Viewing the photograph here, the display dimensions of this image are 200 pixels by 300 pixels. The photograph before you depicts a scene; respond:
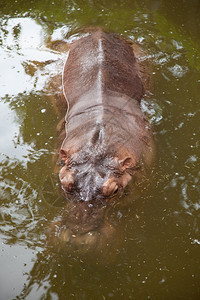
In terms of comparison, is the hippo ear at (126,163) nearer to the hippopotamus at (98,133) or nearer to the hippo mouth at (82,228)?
the hippopotamus at (98,133)

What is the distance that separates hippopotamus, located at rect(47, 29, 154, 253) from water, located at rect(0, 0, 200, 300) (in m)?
0.19

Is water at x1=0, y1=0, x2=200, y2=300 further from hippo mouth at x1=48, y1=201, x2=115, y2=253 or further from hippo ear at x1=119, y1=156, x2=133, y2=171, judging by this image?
hippo ear at x1=119, y1=156, x2=133, y2=171

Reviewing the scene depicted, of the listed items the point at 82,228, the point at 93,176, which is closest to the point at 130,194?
the point at 93,176

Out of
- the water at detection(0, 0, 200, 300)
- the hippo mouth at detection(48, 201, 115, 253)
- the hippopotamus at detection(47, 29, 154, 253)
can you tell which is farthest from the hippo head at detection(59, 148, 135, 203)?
the water at detection(0, 0, 200, 300)

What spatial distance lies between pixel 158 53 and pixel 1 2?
410 cm

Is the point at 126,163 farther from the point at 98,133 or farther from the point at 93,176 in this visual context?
the point at 93,176

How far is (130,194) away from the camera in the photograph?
4500 millimetres

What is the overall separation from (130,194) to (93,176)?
0.59 metres

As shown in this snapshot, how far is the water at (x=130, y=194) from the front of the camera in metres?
3.75

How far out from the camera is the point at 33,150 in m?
5.16

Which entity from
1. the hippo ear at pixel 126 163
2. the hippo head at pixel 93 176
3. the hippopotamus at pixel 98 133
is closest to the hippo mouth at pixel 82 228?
the hippopotamus at pixel 98 133

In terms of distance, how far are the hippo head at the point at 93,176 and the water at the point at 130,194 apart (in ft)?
0.86

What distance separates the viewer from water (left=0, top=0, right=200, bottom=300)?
3.75 metres

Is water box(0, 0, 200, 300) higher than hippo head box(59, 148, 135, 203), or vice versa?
hippo head box(59, 148, 135, 203)
